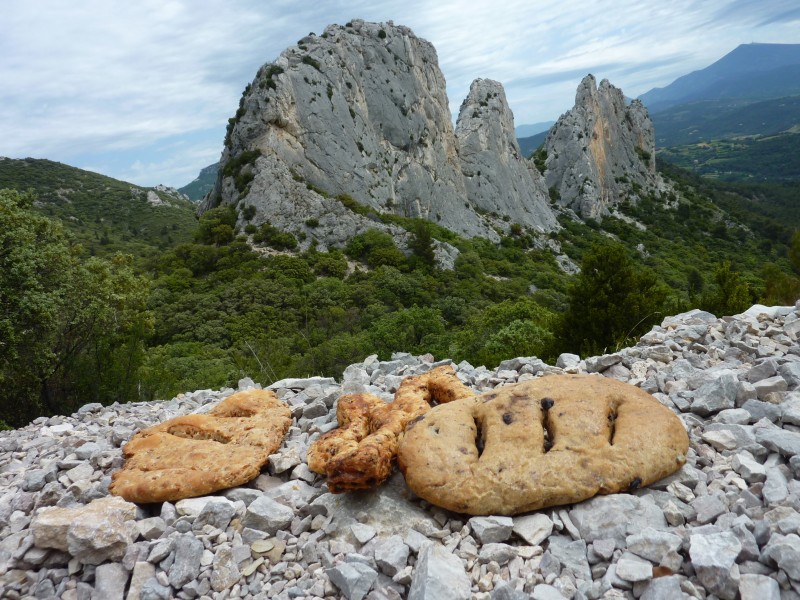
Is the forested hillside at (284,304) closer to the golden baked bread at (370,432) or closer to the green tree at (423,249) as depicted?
the green tree at (423,249)

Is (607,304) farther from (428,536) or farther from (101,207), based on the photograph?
(101,207)

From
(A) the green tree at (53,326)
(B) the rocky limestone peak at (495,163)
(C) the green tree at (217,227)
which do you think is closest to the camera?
(A) the green tree at (53,326)

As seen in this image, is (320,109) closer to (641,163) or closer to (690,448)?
(690,448)

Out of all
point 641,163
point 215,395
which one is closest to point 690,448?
point 215,395

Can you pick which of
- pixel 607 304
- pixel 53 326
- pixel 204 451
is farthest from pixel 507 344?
pixel 53 326

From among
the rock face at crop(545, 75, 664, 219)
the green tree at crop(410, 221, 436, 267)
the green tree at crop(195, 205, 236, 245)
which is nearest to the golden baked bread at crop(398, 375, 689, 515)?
the green tree at crop(410, 221, 436, 267)

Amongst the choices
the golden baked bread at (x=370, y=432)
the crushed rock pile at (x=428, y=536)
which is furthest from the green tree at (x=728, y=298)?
the golden baked bread at (x=370, y=432)
